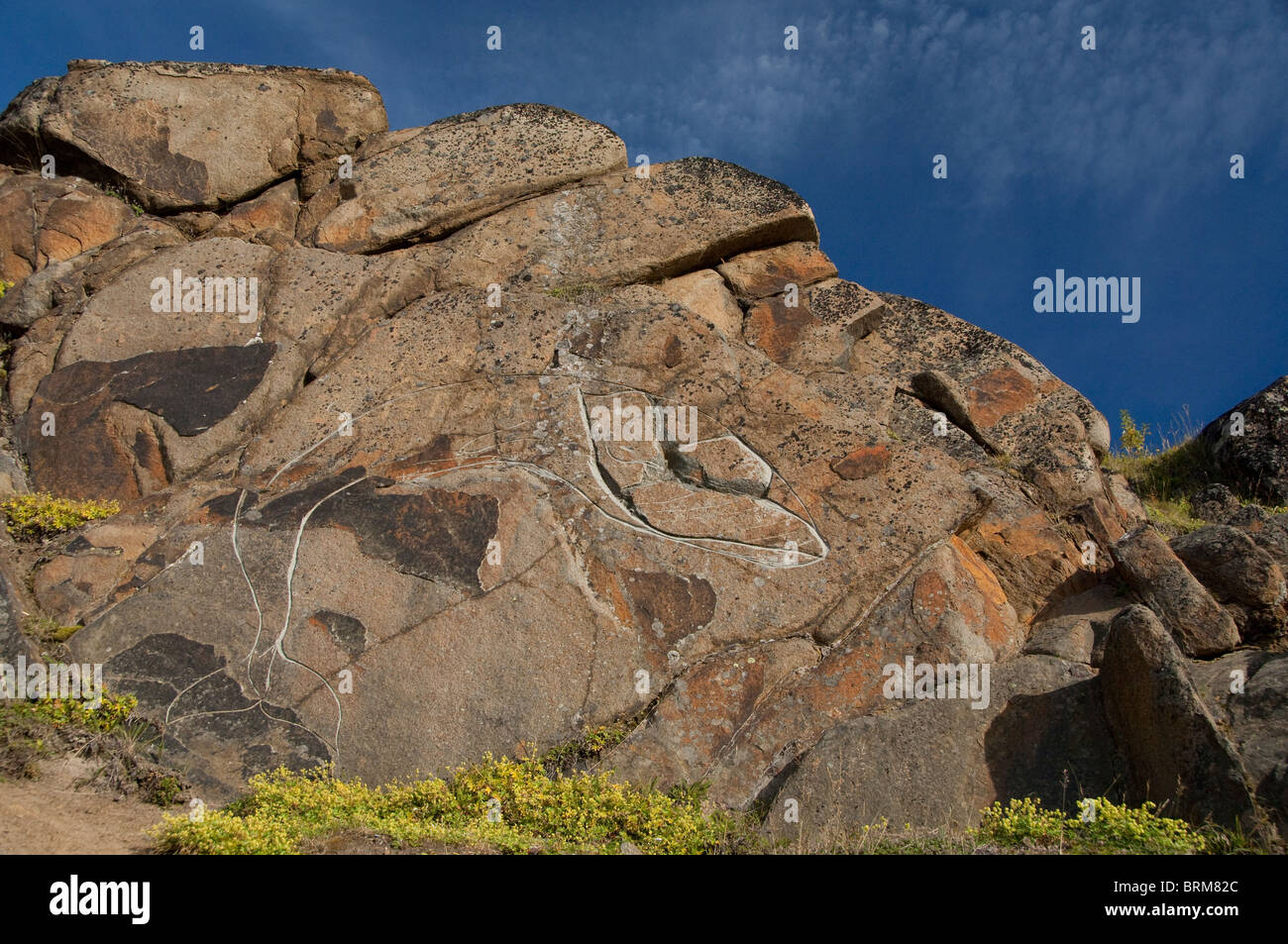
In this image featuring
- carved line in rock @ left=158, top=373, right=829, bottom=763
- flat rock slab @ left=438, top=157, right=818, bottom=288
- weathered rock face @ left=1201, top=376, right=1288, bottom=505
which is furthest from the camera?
weathered rock face @ left=1201, top=376, right=1288, bottom=505

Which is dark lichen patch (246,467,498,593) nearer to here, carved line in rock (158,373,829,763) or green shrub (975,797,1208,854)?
carved line in rock (158,373,829,763)

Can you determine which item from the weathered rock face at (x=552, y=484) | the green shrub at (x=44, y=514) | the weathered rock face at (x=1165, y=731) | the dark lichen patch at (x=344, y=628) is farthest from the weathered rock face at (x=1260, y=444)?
the green shrub at (x=44, y=514)

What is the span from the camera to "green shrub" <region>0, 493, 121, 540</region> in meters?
7.21

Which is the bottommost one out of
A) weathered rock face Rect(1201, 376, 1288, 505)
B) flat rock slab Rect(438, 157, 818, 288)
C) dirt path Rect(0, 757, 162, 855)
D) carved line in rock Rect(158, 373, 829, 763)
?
dirt path Rect(0, 757, 162, 855)

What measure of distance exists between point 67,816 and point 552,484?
3701 mm

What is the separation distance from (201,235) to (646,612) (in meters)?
7.19

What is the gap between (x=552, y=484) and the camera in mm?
7266

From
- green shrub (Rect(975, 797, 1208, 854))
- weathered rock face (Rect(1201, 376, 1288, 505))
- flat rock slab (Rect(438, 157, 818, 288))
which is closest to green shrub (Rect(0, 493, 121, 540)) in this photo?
flat rock slab (Rect(438, 157, 818, 288))

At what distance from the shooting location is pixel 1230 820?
4711 millimetres

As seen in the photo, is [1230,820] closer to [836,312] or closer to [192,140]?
[836,312]

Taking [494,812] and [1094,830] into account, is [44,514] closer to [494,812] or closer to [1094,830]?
[494,812]

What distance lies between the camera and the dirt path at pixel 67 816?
4.69 metres

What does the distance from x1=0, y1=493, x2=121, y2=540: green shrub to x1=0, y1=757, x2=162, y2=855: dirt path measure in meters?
2.28

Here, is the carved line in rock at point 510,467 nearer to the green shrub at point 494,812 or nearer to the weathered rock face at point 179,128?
the green shrub at point 494,812
